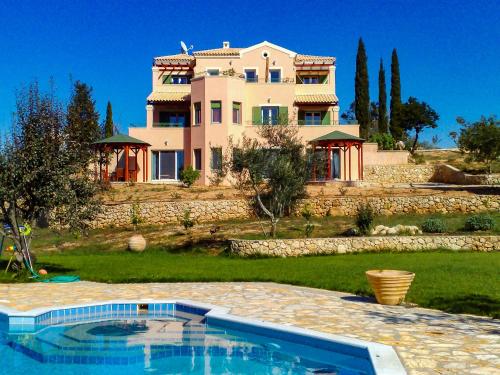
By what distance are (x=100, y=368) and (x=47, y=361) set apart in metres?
0.97

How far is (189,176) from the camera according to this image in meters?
33.0

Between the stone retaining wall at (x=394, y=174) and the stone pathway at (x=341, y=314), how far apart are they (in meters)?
26.5

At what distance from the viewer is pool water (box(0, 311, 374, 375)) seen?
787 centimetres

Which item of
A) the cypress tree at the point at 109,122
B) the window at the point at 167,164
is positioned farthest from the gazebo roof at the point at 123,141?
the cypress tree at the point at 109,122

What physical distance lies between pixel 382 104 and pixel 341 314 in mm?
45063

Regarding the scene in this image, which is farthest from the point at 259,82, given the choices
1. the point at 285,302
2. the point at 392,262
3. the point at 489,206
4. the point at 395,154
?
the point at 285,302

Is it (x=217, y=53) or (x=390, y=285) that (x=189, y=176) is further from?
(x=390, y=285)

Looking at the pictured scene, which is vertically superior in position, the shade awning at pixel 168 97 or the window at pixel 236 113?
the shade awning at pixel 168 97

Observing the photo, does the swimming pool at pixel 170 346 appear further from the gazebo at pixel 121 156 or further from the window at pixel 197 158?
the window at pixel 197 158

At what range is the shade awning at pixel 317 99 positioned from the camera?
38875 millimetres

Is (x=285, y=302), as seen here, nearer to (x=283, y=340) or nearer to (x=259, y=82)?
(x=283, y=340)

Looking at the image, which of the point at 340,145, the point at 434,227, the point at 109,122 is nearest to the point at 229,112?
the point at 340,145

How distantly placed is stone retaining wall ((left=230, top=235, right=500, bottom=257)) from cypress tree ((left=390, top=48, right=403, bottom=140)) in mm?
31908

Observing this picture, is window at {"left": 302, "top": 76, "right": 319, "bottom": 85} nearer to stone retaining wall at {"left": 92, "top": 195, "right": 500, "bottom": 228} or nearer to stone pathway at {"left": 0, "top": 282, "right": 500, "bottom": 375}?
stone retaining wall at {"left": 92, "top": 195, "right": 500, "bottom": 228}
